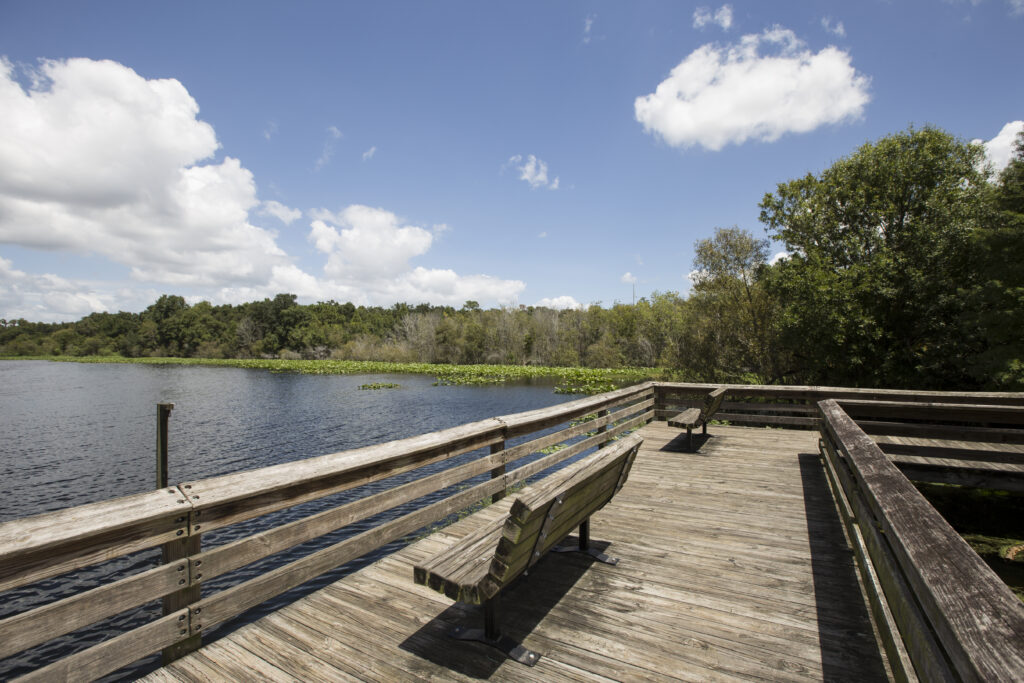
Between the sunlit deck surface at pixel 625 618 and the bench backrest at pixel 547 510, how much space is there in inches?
20.7

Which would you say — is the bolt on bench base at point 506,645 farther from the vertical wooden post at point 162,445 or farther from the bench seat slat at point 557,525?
the vertical wooden post at point 162,445

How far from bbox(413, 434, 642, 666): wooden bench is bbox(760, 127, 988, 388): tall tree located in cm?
1999

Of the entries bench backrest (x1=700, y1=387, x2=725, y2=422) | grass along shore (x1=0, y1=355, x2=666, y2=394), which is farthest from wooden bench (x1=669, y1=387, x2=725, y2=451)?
grass along shore (x1=0, y1=355, x2=666, y2=394)

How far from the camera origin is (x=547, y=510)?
2.51 m

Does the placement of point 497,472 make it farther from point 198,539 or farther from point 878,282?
point 878,282

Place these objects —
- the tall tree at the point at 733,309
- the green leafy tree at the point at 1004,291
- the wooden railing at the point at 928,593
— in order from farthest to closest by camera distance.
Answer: the tall tree at the point at 733,309
the green leafy tree at the point at 1004,291
the wooden railing at the point at 928,593

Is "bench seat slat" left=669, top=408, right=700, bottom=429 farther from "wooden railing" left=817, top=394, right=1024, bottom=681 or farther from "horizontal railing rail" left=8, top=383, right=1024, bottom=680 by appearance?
"wooden railing" left=817, top=394, right=1024, bottom=681

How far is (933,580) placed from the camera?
156 centimetres

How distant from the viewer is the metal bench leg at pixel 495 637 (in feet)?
8.59

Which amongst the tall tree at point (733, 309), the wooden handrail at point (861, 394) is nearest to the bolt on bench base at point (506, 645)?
the wooden handrail at point (861, 394)

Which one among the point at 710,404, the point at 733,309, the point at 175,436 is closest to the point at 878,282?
the point at 733,309

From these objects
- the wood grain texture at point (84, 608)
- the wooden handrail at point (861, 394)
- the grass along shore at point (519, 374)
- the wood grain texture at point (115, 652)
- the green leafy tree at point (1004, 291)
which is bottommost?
the grass along shore at point (519, 374)

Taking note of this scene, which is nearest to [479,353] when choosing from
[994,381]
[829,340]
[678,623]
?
[829,340]

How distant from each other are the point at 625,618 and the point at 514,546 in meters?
1.26
